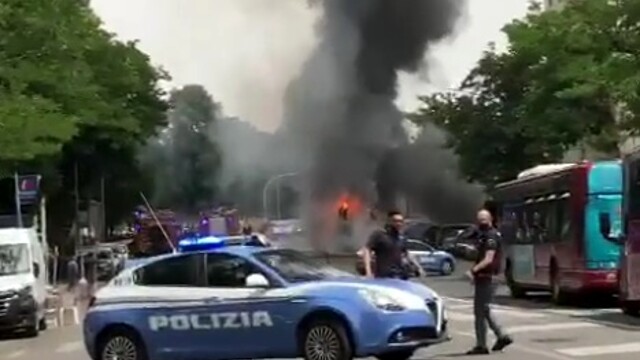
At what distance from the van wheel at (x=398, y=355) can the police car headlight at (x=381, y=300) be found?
54 cm

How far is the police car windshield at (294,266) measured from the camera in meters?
15.7

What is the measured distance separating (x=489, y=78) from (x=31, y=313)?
34357 millimetres

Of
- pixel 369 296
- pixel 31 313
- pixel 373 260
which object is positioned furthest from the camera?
pixel 31 313

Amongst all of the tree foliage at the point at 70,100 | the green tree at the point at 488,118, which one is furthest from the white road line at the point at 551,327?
the green tree at the point at 488,118

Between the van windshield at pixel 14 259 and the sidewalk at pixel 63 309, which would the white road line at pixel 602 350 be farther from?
the sidewalk at pixel 63 309

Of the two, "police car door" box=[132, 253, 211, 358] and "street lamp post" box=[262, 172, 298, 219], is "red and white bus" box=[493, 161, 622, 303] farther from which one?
"street lamp post" box=[262, 172, 298, 219]

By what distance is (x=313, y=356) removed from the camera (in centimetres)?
1527

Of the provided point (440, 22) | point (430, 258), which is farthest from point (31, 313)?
point (440, 22)

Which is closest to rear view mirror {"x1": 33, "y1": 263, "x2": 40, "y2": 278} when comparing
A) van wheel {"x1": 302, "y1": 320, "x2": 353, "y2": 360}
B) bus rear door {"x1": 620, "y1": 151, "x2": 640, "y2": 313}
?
bus rear door {"x1": 620, "y1": 151, "x2": 640, "y2": 313}

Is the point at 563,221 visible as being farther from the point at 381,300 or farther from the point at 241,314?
the point at 241,314

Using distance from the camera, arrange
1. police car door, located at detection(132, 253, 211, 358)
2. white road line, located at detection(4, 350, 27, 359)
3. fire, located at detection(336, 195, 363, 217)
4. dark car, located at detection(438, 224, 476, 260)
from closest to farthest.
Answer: police car door, located at detection(132, 253, 211, 358) → white road line, located at detection(4, 350, 27, 359) → dark car, located at detection(438, 224, 476, 260) → fire, located at detection(336, 195, 363, 217)

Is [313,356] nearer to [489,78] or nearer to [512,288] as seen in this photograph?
[512,288]

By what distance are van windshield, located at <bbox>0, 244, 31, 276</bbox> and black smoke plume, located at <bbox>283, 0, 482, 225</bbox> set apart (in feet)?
84.7

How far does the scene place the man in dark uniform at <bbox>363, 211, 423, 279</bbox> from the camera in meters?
18.0
